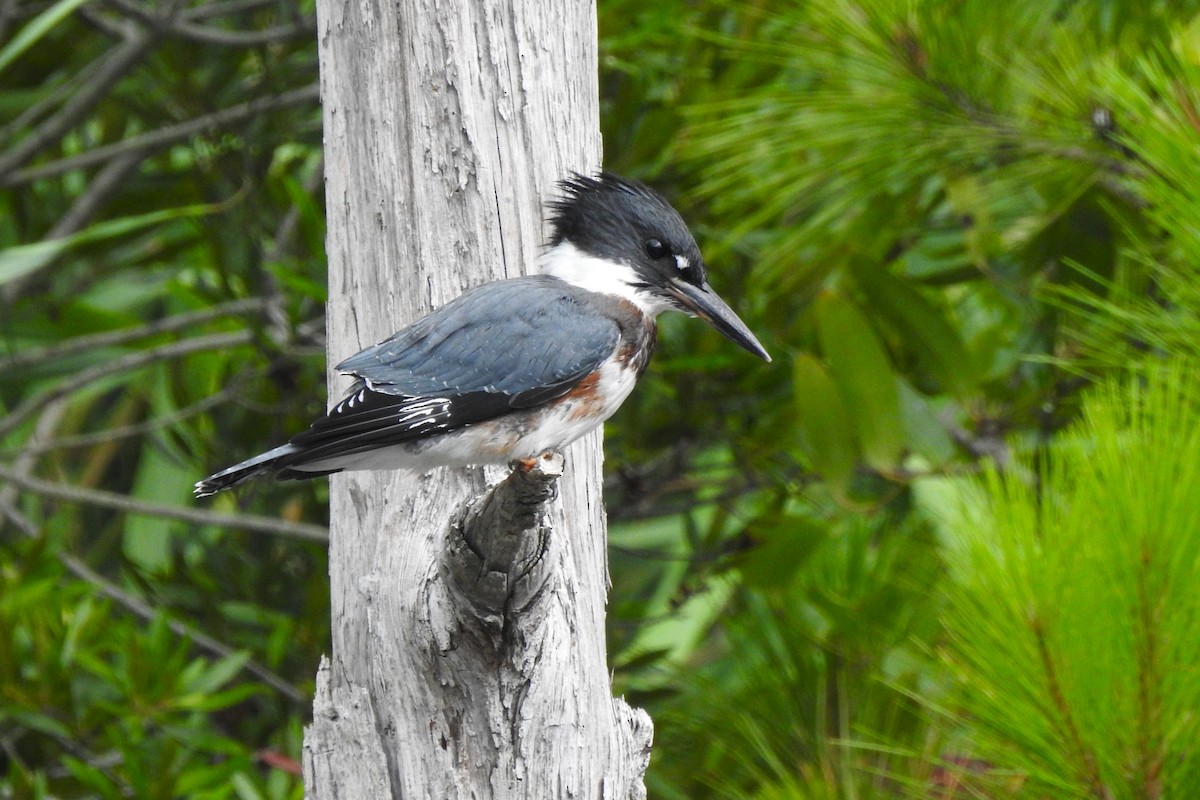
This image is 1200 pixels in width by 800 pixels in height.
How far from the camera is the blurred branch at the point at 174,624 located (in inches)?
120

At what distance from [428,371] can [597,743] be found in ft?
1.80

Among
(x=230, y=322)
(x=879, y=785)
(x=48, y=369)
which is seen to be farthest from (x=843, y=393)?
(x=48, y=369)

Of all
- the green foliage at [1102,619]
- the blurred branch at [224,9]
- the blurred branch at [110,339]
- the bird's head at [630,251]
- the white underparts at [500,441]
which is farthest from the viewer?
the blurred branch at [224,9]

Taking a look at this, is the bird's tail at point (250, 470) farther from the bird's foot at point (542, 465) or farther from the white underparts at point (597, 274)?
the white underparts at point (597, 274)

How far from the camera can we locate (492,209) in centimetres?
201

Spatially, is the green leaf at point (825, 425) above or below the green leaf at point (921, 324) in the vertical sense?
below

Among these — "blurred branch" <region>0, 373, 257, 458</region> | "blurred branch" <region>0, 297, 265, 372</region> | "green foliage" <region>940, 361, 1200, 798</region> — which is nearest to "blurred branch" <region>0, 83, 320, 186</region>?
"blurred branch" <region>0, 297, 265, 372</region>

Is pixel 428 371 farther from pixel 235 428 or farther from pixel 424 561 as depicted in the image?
pixel 235 428

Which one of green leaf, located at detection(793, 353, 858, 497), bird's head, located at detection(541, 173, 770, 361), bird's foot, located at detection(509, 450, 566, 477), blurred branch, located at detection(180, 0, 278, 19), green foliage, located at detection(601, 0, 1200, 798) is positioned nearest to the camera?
bird's foot, located at detection(509, 450, 566, 477)

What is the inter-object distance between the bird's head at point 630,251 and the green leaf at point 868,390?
55 centimetres

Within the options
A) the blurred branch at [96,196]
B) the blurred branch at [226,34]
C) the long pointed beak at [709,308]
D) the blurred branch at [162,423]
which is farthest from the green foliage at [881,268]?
the blurred branch at [96,196]

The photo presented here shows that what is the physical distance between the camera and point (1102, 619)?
1.72 metres

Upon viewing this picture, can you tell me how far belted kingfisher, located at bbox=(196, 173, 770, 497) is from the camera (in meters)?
1.77

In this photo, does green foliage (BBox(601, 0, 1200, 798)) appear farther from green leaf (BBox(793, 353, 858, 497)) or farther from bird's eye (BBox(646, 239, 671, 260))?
bird's eye (BBox(646, 239, 671, 260))
